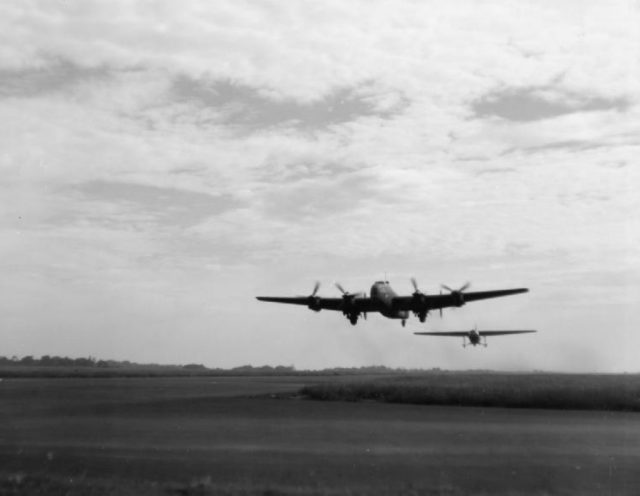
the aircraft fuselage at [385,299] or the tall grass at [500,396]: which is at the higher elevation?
the aircraft fuselage at [385,299]

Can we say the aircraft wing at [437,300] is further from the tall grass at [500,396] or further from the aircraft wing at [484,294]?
the tall grass at [500,396]

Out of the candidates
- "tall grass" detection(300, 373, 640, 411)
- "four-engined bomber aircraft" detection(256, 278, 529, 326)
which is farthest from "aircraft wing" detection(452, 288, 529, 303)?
"tall grass" detection(300, 373, 640, 411)

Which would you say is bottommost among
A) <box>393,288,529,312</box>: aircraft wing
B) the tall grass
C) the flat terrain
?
the flat terrain

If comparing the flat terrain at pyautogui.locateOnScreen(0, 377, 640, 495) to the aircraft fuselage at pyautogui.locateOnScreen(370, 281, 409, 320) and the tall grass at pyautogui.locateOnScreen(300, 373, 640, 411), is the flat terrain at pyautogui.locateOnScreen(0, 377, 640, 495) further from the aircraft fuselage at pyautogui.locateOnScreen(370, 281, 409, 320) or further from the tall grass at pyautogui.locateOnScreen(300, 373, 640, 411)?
the aircraft fuselage at pyautogui.locateOnScreen(370, 281, 409, 320)

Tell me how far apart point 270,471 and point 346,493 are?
18.4 feet

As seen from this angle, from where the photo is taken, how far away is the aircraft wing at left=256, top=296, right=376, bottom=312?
223ft

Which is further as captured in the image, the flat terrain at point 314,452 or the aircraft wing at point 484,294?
the aircraft wing at point 484,294

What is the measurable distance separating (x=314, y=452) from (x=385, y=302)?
32671mm


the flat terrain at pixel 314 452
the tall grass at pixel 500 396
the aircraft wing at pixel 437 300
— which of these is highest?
the aircraft wing at pixel 437 300

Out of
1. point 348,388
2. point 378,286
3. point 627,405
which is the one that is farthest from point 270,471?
point 348,388

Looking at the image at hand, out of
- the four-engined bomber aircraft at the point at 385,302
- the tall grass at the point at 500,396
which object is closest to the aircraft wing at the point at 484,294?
the four-engined bomber aircraft at the point at 385,302

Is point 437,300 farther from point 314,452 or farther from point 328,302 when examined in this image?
point 314,452

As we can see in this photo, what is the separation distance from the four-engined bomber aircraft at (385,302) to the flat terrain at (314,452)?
32.3ft

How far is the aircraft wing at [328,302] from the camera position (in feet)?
223
